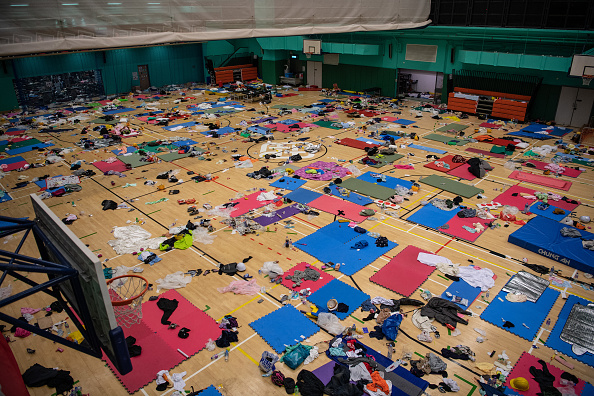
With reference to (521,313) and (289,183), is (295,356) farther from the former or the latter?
(289,183)

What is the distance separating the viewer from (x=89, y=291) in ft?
19.0

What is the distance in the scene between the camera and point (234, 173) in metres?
17.9

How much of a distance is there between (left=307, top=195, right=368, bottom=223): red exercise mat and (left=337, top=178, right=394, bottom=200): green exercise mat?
101 cm

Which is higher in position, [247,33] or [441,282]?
[247,33]

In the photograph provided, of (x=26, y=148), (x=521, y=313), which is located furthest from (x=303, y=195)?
(x=26, y=148)

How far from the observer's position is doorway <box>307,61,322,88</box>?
119 ft

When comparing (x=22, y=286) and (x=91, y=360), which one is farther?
(x=22, y=286)

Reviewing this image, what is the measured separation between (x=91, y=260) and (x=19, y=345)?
5.39 meters

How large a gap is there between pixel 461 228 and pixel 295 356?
7.82 meters

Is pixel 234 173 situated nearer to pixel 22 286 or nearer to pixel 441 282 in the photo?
pixel 22 286

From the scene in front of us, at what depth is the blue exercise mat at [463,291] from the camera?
397 inches

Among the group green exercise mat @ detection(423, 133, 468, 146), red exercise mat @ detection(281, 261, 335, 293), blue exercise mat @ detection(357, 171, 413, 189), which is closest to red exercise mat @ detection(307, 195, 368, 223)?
blue exercise mat @ detection(357, 171, 413, 189)

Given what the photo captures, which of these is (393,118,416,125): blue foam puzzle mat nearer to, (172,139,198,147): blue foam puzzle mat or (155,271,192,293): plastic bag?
(172,139,198,147): blue foam puzzle mat

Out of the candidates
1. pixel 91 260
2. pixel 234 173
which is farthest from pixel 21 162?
pixel 91 260
